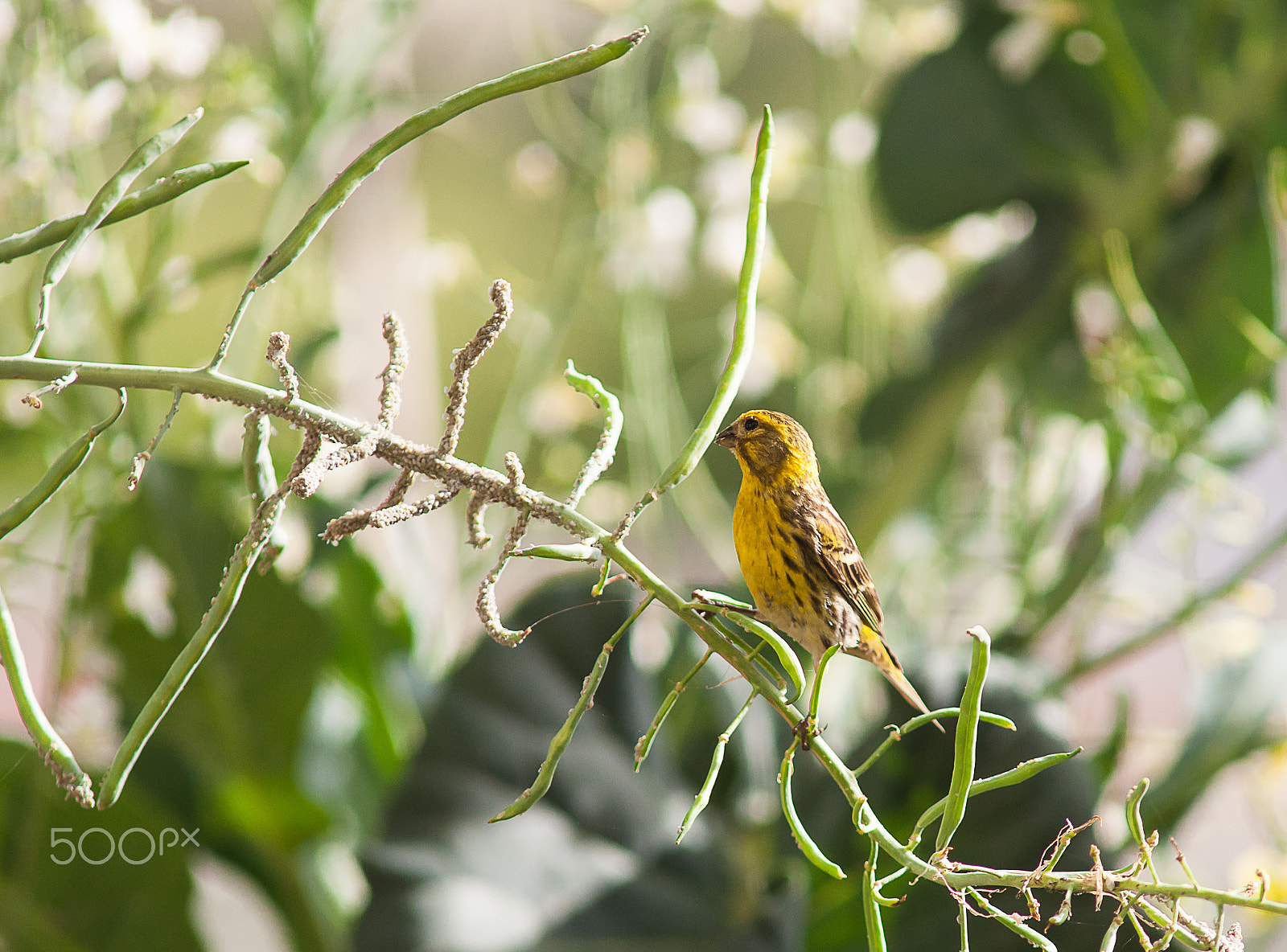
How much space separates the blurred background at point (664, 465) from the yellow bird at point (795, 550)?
104mm

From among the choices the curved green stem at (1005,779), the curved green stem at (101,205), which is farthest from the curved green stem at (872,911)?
the curved green stem at (101,205)

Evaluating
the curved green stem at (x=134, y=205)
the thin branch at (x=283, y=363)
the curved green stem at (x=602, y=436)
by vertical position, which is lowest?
the curved green stem at (x=602, y=436)

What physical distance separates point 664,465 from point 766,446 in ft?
0.89

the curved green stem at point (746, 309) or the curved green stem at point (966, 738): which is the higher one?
the curved green stem at point (746, 309)

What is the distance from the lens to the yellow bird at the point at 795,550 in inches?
4.7

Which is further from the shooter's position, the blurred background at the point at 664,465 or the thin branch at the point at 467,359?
the blurred background at the point at 664,465

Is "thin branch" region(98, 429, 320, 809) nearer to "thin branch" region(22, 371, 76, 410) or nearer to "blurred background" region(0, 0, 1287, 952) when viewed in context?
"thin branch" region(22, 371, 76, 410)

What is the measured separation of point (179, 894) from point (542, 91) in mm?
467

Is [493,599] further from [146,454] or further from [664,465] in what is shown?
[664,465]

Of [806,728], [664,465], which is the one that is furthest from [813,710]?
[664,465]

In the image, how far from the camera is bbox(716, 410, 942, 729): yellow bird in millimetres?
120

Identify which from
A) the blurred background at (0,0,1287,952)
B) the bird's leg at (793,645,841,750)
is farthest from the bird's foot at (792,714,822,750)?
the blurred background at (0,0,1287,952)

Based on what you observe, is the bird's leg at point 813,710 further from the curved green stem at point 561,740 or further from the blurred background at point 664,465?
the blurred background at point 664,465

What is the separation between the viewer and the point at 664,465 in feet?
1.29
